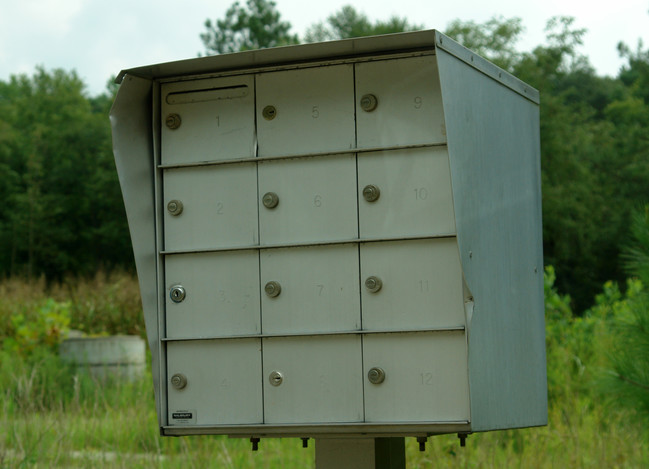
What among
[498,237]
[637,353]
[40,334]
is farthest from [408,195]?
[40,334]

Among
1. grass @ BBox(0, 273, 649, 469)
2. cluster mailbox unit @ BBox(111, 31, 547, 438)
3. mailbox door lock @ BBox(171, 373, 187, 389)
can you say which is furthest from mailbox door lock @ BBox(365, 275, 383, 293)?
grass @ BBox(0, 273, 649, 469)

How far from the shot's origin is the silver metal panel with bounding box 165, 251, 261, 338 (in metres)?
3.50

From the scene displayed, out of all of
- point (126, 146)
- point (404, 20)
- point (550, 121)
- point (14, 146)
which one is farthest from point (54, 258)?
point (126, 146)

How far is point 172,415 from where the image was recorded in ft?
11.9

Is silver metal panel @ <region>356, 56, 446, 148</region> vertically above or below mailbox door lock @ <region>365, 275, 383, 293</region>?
above

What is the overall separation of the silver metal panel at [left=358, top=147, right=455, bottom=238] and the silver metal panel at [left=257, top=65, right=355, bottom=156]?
0.52 ft

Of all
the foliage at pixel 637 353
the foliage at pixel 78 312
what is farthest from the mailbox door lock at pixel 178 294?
the foliage at pixel 78 312

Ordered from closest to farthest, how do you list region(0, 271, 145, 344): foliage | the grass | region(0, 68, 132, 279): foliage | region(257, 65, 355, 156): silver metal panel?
1. region(257, 65, 355, 156): silver metal panel
2. the grass
3. region(0, 271, 145, 344): foliage
4. region(0, 68, 132, 279): foliage

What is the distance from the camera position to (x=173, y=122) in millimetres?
3686

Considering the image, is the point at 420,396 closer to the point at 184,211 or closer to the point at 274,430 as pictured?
the point at 274,430

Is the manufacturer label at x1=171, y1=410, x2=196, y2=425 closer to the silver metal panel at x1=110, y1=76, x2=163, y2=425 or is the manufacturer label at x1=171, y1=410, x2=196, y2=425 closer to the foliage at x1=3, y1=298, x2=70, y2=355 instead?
the silver metal panel at x1=110, y1=76, x2=163, y2=425

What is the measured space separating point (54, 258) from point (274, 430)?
142ft

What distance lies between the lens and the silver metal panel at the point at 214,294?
3.50 m

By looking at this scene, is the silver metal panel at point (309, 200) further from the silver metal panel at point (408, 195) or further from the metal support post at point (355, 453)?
the metal support post at point (355, 453)
